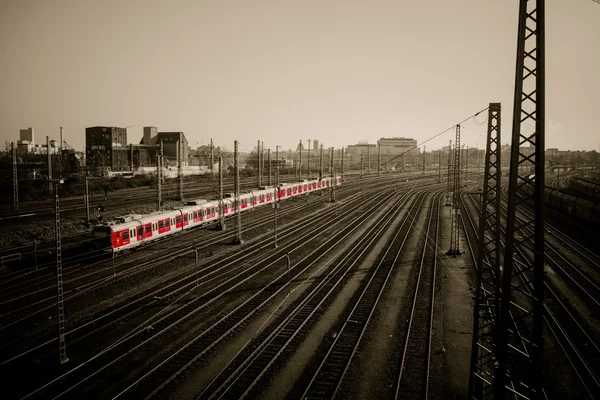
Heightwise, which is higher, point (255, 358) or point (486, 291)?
point (486, 291)

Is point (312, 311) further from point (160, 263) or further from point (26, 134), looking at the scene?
point (26, 134)

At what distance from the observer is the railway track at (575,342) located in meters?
13.3

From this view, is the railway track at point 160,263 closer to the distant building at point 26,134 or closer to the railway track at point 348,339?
the railway track at point 348,339

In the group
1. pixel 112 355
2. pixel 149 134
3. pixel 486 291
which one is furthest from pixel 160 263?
pixel 149 134

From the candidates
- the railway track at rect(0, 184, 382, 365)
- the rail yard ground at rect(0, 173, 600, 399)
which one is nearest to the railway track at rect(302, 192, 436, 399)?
the rail yard ground at rect(0, 173, 600, 399)

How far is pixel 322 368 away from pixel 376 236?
77.6ft

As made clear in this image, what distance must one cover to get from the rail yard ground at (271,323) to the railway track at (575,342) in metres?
0.08

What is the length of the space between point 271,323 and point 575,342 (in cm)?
1259

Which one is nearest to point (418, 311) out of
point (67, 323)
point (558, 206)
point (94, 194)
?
point (67, 323)

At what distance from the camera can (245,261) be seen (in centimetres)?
2741

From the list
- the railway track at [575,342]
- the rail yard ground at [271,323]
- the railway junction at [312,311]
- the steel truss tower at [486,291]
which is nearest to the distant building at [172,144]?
the railway junction at [312,311]

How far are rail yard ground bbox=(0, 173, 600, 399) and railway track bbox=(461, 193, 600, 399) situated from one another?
8 centimetres

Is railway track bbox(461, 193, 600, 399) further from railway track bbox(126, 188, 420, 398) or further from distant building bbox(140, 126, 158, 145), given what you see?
distant building bbox(140, 126, 158, 145)

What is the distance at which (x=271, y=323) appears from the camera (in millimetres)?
17594
